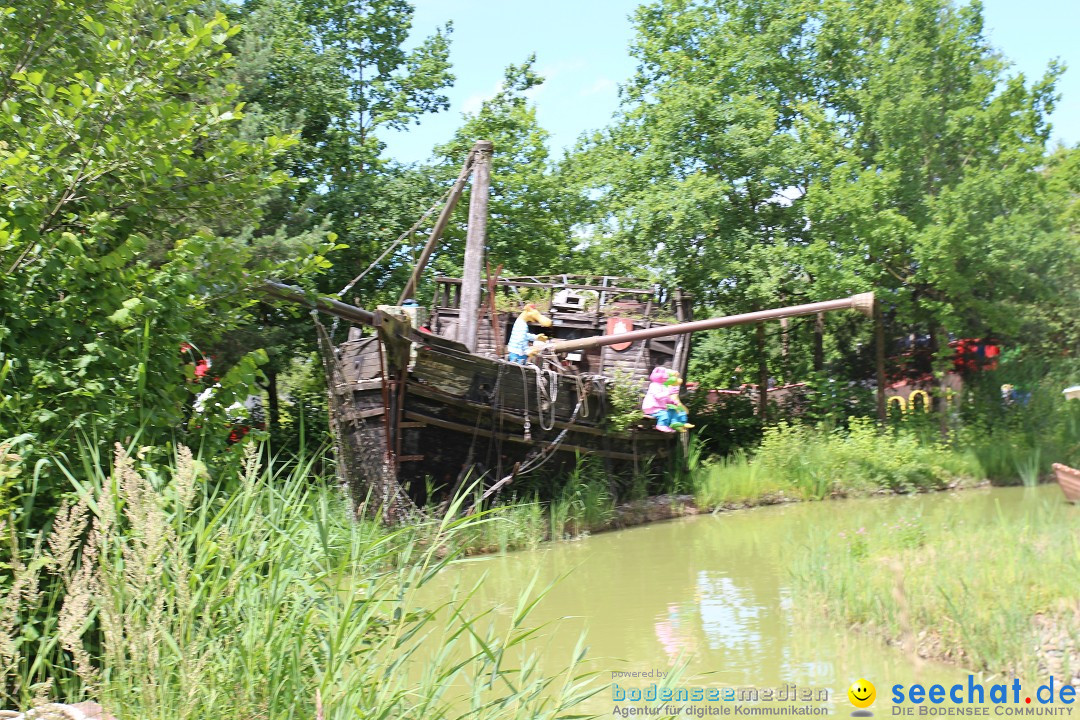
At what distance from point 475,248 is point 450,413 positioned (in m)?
2.17

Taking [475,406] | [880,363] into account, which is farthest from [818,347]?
[475,406]

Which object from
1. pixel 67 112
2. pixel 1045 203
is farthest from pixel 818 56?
pixel 67 112

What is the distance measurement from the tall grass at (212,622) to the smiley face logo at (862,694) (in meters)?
2.58

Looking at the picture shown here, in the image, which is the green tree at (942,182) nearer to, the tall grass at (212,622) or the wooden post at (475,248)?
the wooden post at (475,248)

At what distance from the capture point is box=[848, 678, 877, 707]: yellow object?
18.5 ft

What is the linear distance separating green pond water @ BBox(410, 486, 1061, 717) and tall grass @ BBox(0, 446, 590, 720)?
35 centimetres

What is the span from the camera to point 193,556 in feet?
12.9

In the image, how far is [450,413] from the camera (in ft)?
37.7

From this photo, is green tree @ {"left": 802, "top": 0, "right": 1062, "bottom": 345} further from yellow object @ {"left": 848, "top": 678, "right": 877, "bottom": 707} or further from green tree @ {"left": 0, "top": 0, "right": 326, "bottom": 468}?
green tree @ {"left": 0, "top": 0, "right": 326, "bottom": 468}

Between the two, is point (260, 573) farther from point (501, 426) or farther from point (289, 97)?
point (289, 97)

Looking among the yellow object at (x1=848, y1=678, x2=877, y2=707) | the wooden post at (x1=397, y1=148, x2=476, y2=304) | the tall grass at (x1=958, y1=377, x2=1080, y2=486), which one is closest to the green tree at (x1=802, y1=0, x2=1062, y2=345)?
the tall grass at (x1=958, y1=377, x2=1080, y2=486)

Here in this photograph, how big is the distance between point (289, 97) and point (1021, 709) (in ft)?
48.1

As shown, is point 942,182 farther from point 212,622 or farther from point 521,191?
point 212,622

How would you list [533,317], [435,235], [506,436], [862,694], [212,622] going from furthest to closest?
[533,317] < [506,436] < [435,235] < [862,694] < [212,622]
